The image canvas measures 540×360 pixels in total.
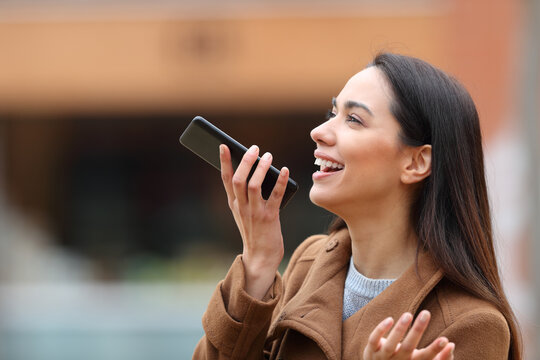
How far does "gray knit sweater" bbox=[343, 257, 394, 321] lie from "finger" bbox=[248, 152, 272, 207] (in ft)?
1.46

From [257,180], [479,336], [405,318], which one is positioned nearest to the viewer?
[405,318]

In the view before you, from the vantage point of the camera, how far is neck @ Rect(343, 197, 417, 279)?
95.2 inches

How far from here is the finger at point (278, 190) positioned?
2.32m

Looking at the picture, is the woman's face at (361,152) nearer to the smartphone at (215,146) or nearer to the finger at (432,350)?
the smartphone at (215,146)

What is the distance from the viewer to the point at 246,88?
33.1 ft

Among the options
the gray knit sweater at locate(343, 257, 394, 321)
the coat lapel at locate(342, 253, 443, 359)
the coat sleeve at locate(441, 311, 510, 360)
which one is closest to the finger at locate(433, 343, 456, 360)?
the coat sleeve at locate(441, 311, 510, 360)

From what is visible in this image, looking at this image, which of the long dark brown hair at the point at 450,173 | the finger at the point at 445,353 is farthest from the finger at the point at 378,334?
the long dark brown hair at the point at 450,173

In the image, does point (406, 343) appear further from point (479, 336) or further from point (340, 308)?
point (340, 308)

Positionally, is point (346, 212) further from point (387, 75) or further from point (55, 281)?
point (55, 281)

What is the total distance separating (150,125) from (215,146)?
26.8 feet

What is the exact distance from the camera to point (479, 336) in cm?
210

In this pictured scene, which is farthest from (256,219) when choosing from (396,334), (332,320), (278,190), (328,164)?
(396,334)

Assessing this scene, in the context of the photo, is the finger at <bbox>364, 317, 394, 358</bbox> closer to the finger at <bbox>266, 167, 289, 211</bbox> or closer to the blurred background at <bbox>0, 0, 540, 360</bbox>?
the finger at <bbox>266, 167, 289, 211</bbox>

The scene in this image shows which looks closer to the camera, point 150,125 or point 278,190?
point 278,190
